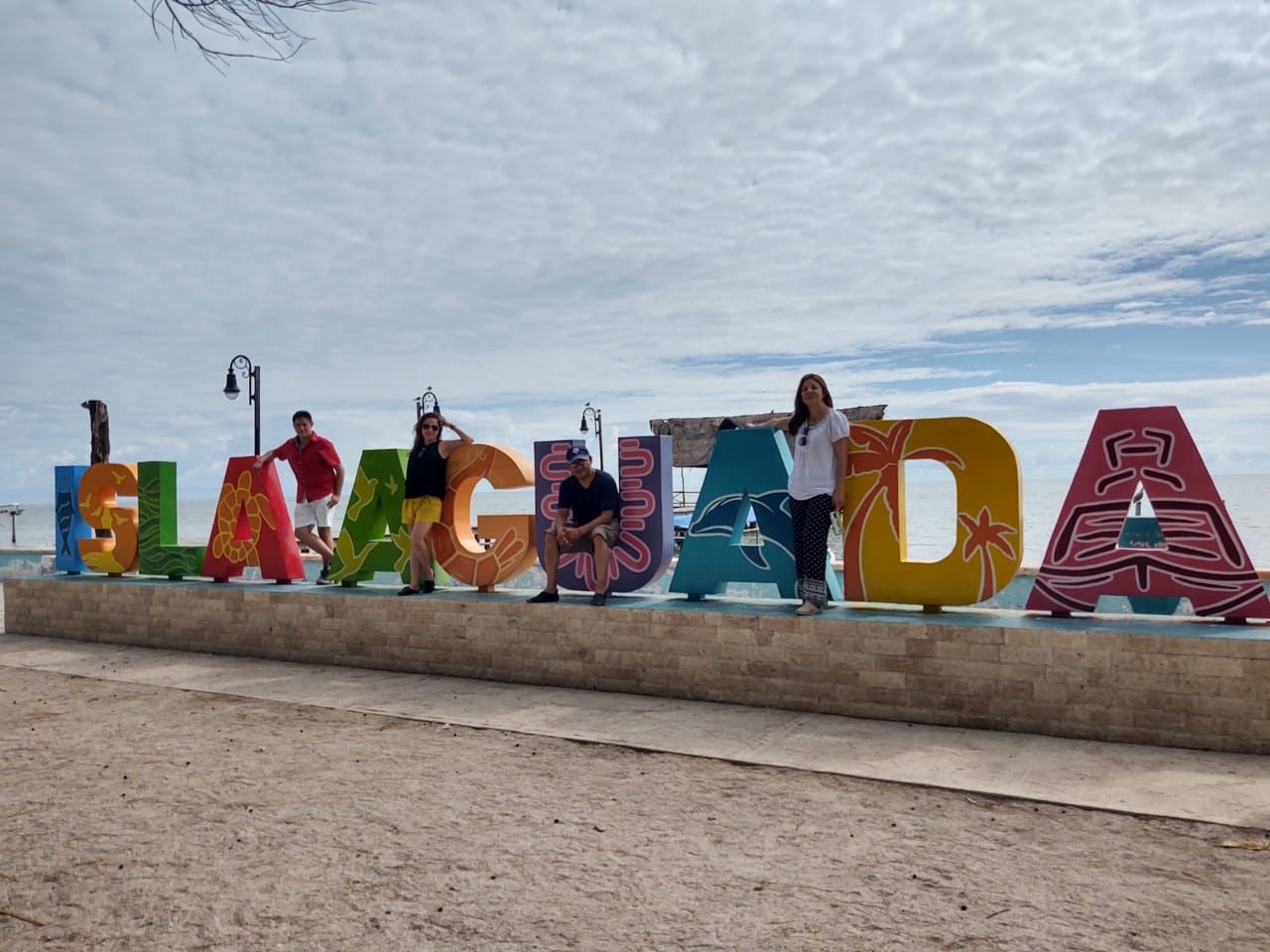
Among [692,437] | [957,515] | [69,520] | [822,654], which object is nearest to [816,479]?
[957,515]

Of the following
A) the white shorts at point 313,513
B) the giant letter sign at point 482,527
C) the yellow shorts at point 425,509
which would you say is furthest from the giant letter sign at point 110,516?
the giant letter sign at point 482,527

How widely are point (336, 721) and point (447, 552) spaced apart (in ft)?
8.40

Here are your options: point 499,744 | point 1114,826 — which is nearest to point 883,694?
point 1114,826

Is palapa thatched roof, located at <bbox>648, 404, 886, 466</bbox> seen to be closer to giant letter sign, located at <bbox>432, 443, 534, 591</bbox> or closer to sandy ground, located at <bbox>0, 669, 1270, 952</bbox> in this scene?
giant letter sign, located at <bbox>432, 443, 534, 591</bbox>

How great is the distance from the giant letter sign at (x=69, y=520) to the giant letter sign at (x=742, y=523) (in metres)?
8.08

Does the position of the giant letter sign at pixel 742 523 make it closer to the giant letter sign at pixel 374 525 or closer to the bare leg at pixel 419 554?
the bare leg at pixel 419 554

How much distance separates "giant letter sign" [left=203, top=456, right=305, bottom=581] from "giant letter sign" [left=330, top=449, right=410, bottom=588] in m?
0.75

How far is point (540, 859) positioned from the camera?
162 inches

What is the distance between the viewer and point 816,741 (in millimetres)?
5957

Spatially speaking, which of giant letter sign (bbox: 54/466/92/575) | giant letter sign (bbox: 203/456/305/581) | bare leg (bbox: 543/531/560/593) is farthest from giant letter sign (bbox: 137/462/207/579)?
bare leg (bbox: 543/531/560/593)

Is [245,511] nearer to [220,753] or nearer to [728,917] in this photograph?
[220,753]

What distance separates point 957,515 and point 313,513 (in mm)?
6564

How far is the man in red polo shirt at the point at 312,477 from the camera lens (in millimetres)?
9875

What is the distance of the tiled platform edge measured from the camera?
5.64m
